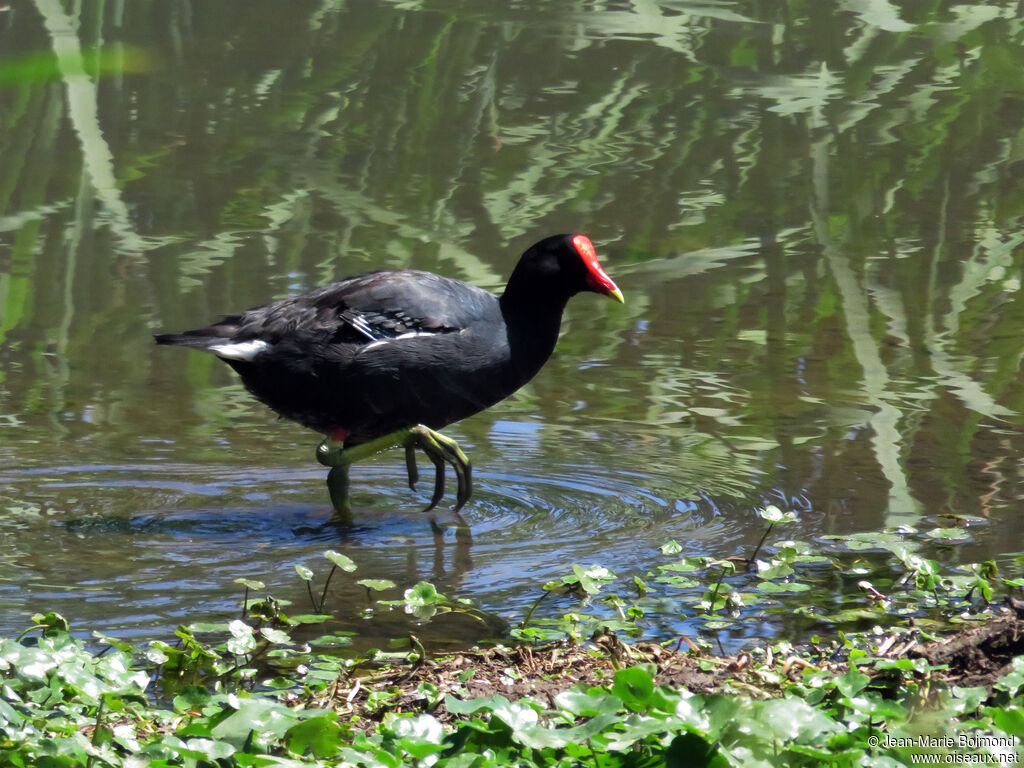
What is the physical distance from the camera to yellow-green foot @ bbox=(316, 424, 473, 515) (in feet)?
17.5

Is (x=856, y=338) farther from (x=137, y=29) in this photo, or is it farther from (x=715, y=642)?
(x=137, y=29)

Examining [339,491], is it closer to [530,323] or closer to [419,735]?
[530,323]

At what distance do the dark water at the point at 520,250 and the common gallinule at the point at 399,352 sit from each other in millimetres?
270

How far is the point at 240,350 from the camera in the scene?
17.9 feet

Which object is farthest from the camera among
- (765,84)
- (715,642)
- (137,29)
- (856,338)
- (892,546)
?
(137,29)

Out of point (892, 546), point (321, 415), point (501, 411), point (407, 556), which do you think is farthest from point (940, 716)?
point (501, 411)

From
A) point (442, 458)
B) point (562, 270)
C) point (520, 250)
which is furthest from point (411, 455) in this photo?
point (520, 250)

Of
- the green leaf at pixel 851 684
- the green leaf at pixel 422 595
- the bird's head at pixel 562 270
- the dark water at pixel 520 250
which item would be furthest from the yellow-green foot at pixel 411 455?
the green leaf at pixel 851 684

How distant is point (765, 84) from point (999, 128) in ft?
5.81

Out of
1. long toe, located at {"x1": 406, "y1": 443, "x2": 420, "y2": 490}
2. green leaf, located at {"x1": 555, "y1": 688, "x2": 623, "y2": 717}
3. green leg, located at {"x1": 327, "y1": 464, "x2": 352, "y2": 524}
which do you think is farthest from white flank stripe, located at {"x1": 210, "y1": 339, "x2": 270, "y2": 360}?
green leaf, located at {"x1": 555, "y1": 688, "x2": 623, "y2": 717}

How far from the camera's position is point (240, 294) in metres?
7.67

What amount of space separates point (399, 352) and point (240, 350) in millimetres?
570

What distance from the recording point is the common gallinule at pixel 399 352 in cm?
534

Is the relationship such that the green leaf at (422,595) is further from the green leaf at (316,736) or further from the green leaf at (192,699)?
the green leaf at (316,736)
